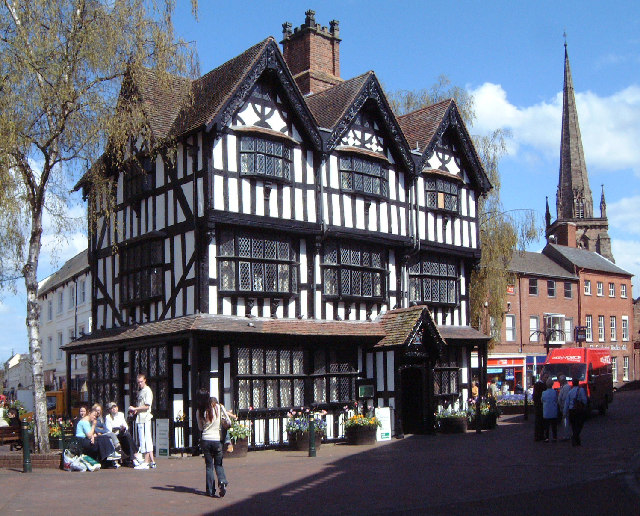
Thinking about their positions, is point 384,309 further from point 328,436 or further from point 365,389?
point 328,436

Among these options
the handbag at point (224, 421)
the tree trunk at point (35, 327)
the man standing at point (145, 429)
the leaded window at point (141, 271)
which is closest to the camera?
the handbag at point (224, 421)

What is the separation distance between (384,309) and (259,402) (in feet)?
18.8

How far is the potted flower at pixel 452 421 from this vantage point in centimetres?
2591

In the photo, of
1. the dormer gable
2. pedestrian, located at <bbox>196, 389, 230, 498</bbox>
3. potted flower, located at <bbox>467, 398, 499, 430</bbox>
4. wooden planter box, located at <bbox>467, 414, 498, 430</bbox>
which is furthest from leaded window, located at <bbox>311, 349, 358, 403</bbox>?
pedestrian, located at <bbox>196, 389, 230, 498</bbox>

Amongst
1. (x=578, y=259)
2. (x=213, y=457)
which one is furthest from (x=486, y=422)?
(x=578, y=259)

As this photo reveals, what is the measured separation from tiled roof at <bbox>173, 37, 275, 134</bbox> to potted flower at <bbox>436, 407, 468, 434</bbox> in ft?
39.1

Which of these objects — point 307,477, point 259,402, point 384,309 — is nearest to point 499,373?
point 384,309

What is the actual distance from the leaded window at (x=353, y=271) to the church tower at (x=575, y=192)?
71.8 m

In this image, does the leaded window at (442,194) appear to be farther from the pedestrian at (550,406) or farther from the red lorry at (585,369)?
the pedestrian at (550,406)

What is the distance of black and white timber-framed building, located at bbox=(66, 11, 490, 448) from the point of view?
71.9ft

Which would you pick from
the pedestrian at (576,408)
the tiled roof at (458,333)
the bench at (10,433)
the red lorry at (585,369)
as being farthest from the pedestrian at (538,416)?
the bench at (10,433)

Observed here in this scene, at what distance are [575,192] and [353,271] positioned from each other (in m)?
77.8

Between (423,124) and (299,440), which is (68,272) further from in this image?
(299,440)

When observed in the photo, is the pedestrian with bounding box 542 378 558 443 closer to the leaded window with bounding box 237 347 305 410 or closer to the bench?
the leaded window with bounding box 237 347 305 410
